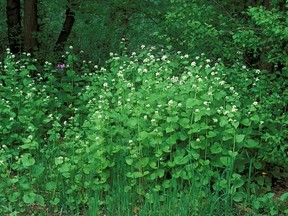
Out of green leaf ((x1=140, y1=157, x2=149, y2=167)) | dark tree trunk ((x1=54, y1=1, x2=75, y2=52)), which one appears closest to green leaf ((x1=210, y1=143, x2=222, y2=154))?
green leaf ((x1=140, y1=157, x2=149, y2=167))

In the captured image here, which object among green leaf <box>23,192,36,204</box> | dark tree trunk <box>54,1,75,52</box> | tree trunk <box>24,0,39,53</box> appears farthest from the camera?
dark tree trunk <box>54,1,75,52</box>

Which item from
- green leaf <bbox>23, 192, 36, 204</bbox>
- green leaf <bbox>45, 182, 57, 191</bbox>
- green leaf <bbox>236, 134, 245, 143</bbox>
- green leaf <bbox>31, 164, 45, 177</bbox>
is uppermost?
green leaf <bbox>236, 134, 245, 143</bbox>

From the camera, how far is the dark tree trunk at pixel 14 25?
10625mm

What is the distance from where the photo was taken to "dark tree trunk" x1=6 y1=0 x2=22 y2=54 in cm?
1062

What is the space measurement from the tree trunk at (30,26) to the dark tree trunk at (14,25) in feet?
0.87

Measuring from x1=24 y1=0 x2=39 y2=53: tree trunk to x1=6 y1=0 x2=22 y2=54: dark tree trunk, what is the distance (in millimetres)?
265

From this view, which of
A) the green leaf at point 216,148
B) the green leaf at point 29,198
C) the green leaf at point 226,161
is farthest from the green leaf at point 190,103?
the green leaf at point 29,198

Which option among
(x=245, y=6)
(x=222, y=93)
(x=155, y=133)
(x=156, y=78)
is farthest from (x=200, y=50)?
(x=155, y=133)

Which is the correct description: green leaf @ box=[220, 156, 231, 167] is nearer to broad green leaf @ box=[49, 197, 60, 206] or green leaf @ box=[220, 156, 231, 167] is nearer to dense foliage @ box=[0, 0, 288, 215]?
dense foliage @ box=[0, 0, 288, 215]

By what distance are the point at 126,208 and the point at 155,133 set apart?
25.6 inches

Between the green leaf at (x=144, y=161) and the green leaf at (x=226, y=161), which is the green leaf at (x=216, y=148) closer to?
the green leaf at (x=226, y=161)

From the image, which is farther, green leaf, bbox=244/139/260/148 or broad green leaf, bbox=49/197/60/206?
green leaf, bbox=244/139/260/148

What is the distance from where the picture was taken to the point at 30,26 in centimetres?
1031

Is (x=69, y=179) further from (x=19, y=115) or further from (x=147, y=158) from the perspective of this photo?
(x=19, y=115)
